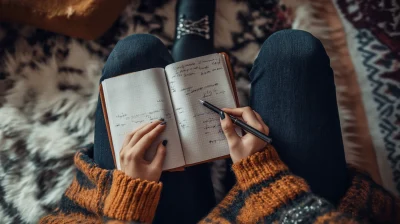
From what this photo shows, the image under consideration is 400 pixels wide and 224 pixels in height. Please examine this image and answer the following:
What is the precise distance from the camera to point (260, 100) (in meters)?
0.72

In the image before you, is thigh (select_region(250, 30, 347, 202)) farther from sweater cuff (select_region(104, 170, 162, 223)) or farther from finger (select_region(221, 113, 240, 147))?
A: sweater cuff (select_region(104, 170, 162, 223))

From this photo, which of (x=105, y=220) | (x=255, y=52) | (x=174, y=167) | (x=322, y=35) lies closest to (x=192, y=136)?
(x=174, y=167)

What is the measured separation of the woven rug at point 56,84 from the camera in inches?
33.9

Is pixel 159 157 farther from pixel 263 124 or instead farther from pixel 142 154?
pixel 263 124

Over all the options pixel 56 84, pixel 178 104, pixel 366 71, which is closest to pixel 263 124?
pixel 178 104

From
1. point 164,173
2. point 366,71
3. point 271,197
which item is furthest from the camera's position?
point 366,71

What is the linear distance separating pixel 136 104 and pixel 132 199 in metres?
0.16

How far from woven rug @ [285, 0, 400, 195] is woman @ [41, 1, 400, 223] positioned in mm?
221

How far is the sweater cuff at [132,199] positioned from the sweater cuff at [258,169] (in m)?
0.14

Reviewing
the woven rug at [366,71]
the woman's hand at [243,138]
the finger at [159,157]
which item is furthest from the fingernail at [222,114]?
the woven rug at [366,71]

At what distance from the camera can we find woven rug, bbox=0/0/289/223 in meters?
0.86

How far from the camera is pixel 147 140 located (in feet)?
2.09

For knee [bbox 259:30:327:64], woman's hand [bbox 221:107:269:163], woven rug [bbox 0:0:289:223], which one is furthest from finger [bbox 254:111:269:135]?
woven rug [bbox 0:0:289:223]

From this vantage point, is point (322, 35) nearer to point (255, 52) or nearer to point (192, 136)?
point (255, 52)
